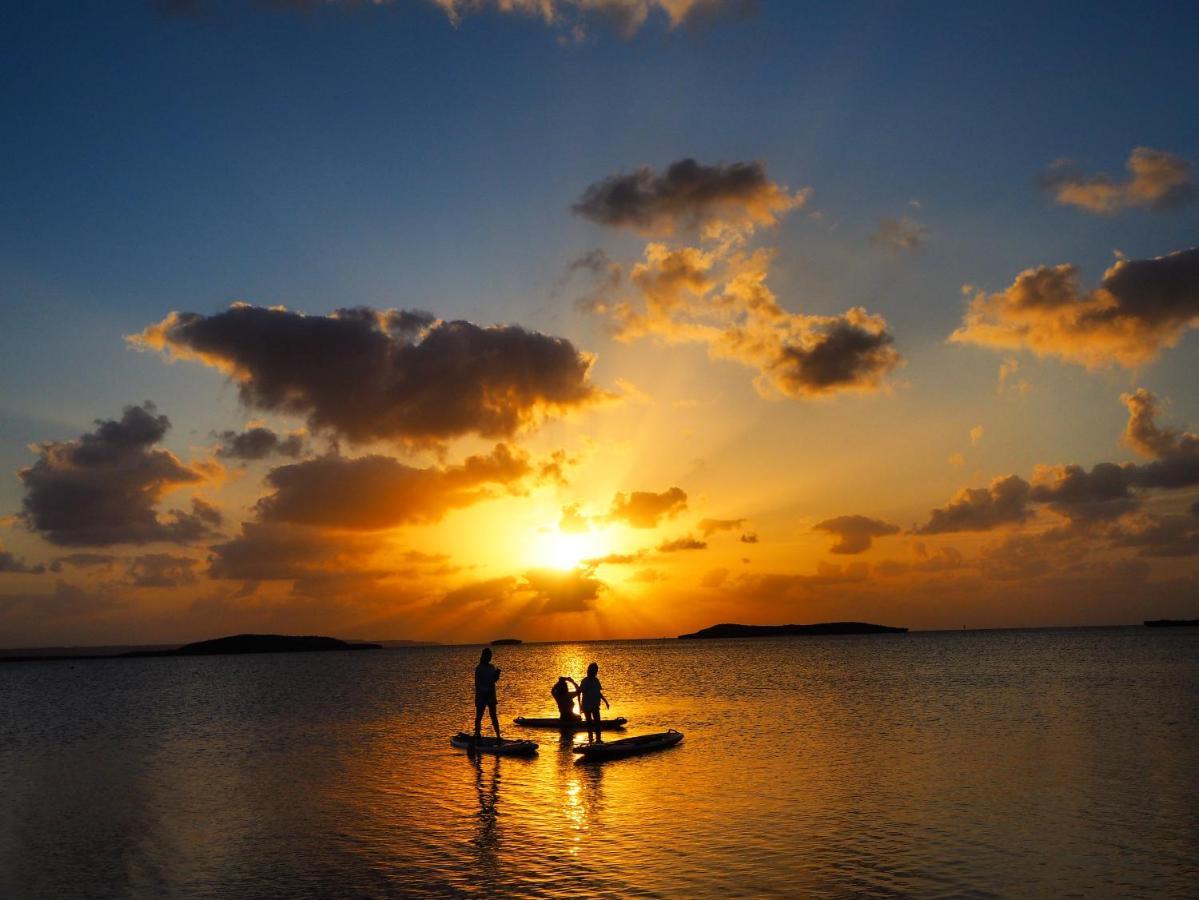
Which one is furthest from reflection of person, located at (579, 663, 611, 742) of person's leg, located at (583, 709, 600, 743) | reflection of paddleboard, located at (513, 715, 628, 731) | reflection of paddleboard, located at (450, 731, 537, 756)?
reflection of paddleboard, located at (513, 715, 628, 731)

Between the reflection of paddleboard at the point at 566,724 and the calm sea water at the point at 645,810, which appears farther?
the reflection of paddleboard at the point at 566,724

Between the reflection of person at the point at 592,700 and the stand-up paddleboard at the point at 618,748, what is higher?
the reflection of person at the point at 592,700

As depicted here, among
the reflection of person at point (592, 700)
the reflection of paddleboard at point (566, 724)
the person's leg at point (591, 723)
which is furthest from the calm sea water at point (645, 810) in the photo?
the reflection of person at point (592, 700)

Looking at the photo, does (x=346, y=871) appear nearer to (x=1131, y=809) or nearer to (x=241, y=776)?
(x=241, y=776)

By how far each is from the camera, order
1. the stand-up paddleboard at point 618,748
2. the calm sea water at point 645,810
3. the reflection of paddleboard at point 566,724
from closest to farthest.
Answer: the calm sea water at point 645,810
the stand-up paddleboard at point 618,748
the reflection of paddleboard at point 566,724

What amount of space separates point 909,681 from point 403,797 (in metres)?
68.7

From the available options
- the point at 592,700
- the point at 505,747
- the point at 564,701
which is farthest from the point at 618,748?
the point at 564,701

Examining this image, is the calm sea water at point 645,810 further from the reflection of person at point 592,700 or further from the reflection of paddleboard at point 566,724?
the reflection of person at point 592,700

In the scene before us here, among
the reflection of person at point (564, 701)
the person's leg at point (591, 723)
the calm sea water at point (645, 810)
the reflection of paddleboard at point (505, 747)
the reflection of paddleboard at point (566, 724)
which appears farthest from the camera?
the reflection of paddleboard at point (566, 724)

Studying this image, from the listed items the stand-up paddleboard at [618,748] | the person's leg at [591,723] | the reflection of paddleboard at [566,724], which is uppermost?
the person's leg at [591,723]

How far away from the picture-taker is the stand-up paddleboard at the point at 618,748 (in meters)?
36.5

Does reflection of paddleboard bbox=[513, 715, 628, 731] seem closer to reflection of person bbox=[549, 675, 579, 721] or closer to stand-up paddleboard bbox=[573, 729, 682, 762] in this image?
reflection of person bbox=[549, 675, 579, 721]

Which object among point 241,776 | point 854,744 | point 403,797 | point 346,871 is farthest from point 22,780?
point 854,744

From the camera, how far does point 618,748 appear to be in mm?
37062
